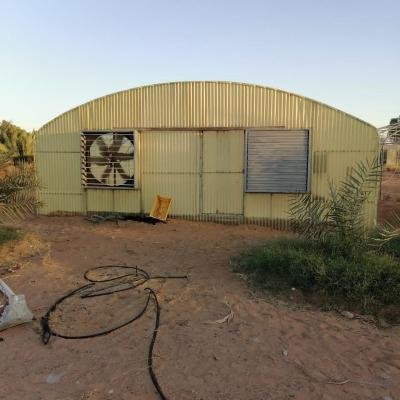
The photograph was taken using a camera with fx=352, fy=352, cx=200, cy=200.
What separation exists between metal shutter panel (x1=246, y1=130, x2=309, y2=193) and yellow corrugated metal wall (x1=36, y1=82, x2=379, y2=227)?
0.73ft

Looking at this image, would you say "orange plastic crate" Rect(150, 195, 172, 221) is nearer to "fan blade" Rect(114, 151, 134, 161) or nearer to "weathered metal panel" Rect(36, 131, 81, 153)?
"fan blade" Rect(114, 151, 134, 161)

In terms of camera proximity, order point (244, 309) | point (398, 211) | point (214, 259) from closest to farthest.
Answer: point (244, 309) < point (214, 259) < point (398, 211)

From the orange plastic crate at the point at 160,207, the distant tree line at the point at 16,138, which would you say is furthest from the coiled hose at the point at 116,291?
the distant tree line at the point at 16,138

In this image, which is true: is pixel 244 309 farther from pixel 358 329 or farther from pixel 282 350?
pixel 358 329

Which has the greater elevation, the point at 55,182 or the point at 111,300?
the point at 55,182

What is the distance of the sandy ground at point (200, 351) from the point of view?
291 cm

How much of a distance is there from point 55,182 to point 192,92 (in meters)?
4.73

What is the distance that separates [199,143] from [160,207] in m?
2.04

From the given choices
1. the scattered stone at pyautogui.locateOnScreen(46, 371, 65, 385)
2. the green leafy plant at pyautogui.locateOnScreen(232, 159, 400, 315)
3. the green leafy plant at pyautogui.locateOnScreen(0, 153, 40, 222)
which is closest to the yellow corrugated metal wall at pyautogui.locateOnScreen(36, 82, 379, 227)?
the green leafy plant at pyautogui.locateOnScreen(0, 153, 40, 222)

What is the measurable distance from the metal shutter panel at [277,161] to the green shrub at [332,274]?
3407mm

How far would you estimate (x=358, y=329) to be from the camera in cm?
394

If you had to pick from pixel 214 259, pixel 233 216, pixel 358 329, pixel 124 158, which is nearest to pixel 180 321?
pixel 358 329

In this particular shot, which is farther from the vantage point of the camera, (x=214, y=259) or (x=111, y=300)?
(x=214, y=259)

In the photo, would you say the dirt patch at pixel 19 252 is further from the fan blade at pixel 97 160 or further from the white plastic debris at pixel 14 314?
the fan blade at pixel 97 160
